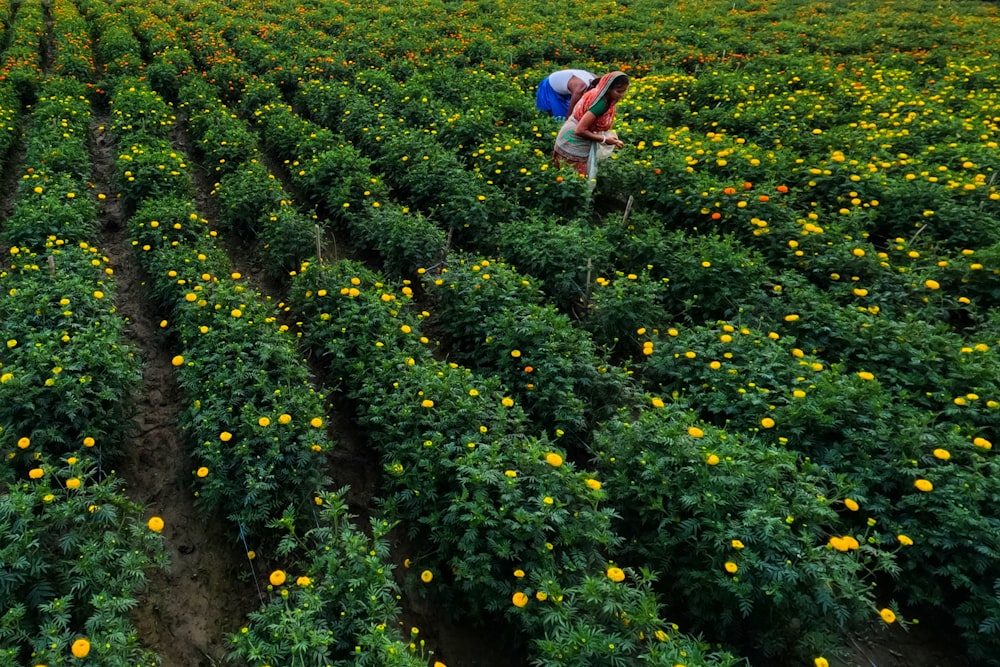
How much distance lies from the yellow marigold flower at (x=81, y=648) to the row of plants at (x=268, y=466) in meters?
0.60

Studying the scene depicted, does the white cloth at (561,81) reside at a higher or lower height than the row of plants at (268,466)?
higher

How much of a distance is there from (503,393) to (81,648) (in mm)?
2690

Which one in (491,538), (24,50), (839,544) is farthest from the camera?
(24,50)

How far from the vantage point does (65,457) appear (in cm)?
347

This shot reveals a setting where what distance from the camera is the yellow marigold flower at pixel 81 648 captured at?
2363 mm

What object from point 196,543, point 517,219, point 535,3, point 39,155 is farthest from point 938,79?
point 39,155

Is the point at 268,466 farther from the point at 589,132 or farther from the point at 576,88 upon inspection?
the point at 576,88

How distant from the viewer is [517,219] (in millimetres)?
6457

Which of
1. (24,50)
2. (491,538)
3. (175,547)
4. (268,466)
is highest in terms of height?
(24,50)

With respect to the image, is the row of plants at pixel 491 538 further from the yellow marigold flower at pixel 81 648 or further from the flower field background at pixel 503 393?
the yellow marigold flower at pixel 81 648

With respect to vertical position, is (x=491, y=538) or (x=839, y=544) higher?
(x=839, y=544)

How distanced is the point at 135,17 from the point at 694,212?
51.2ft

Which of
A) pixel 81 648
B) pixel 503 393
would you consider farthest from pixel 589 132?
pixel 81 648

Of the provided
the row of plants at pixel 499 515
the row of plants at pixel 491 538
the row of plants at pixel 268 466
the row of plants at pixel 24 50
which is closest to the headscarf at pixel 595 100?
the row of plants at pixel 491 538
